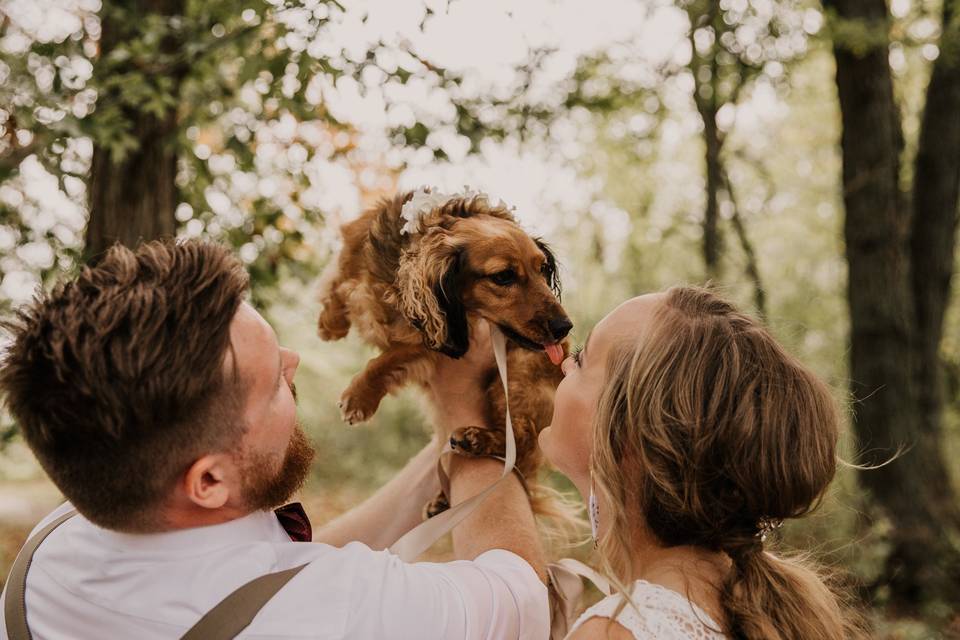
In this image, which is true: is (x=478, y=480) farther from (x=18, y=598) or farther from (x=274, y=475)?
(x=18, y=598)

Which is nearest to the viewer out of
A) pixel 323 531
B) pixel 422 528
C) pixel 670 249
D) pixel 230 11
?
pixel 422 528

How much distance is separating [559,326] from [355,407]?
72cm

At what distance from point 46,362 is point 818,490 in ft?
4.52

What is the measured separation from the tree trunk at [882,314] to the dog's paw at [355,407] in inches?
199

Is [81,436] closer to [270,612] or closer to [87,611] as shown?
[87,611]

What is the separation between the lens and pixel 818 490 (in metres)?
1.51

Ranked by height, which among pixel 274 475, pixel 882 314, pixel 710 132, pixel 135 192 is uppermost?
pixel 710 132

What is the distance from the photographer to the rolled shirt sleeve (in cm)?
139

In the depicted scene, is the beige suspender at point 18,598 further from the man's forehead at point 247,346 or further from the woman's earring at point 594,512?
the woman's earring at point 594,512

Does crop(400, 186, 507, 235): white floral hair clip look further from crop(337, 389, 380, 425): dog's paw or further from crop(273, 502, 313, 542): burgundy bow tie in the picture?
crop(273, 502, 313, 542): burgundy bow tie

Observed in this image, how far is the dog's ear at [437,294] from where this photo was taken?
2639 millimetres

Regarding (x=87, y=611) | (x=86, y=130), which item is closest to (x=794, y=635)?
(x=87, y=611)

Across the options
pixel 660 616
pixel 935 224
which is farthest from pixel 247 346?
pixel 935 224

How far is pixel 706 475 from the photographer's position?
149cm
